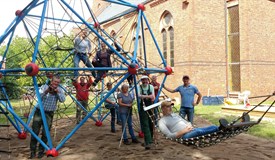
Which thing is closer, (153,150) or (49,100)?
(49,100)

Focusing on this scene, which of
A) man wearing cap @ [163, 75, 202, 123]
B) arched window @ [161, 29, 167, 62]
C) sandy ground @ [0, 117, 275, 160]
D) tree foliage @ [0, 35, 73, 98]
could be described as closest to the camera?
sandy ground @ [0, 117, 275, 160]

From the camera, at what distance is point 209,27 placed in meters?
16.4

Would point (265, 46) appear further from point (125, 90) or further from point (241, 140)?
point (125, 90)

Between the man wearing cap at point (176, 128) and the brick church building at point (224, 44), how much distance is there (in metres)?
10.9

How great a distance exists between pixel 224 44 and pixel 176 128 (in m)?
12.9

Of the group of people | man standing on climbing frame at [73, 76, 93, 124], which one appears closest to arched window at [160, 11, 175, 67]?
man standing on climbing frame at [73, 76, 93, 124]

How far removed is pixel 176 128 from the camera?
16.4 ft

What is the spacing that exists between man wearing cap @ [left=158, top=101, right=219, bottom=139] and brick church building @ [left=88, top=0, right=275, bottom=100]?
10854 mm

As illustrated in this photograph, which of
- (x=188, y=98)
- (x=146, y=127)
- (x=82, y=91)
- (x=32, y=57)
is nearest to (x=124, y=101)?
(x=146, y=127)

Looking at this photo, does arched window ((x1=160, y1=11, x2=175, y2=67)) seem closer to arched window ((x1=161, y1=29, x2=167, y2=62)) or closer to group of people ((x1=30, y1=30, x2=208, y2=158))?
arched window ((x1=161, y1=29, x2=167, y2=62))

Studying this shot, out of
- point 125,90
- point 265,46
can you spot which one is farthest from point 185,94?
point 265,46

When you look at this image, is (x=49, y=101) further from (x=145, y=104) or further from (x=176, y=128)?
(x=176, y=128)

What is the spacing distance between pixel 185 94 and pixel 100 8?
32.6 metres

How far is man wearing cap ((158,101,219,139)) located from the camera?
4676 mm
